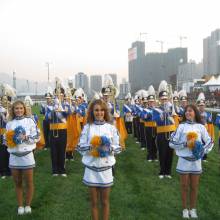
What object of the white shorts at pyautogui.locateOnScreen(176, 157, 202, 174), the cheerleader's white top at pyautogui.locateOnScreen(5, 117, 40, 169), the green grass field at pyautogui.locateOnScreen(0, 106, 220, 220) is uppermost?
the cheerleader's white top at pyautogui.locateOnScreen(5, 117, 40, 169)

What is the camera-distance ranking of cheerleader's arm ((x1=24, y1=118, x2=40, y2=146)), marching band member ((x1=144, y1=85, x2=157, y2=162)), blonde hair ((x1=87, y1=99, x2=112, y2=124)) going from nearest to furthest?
blonde hair ((x1=87, y1=99, x2=112, y2=124)) < cheerleader's arm ((x1=24, y1=118, x2=40, y2=146)) < marching band member ((x1=144, y1=85, x2=157, y2=162))

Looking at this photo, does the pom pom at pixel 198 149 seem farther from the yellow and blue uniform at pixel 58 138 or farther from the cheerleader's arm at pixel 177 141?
the yellow and blue uniform at pixel 58 138

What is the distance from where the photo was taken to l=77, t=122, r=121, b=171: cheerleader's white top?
4.72 meters

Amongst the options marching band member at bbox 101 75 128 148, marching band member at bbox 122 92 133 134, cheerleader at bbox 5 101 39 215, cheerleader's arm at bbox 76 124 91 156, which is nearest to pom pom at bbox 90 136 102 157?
cheerleader's arm at bbox 76 124 91 156

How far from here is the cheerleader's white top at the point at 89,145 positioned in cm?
472

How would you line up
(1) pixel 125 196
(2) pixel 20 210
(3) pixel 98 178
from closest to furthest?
1. (3) pixel 98 178
2. (2) pixel 20 210
3. (1) pixel 125 196

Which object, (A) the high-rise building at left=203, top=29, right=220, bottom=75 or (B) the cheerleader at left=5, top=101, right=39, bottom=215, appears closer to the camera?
Result: (B) the cheerleader at left=5, top=101, right=39, bottom=215

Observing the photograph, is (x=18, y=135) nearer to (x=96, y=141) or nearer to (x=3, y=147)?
(x=96, y=141)

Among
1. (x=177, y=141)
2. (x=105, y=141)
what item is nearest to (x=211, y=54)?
(x=177, y=141)

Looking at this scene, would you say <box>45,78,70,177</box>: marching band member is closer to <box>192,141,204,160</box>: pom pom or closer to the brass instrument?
the brass instrument

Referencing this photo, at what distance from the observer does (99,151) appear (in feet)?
15.2

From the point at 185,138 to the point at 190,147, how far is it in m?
0.21

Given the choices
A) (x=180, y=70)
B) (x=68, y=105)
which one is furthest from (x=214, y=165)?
(x=180, y=70)

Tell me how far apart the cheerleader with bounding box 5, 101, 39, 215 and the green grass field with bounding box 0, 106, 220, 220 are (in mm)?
645
